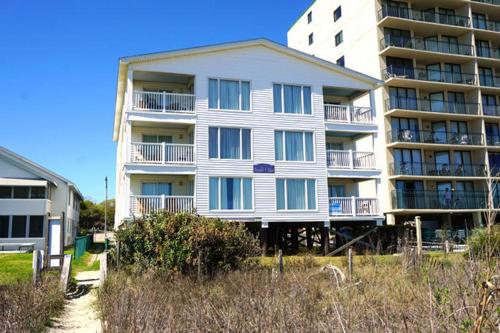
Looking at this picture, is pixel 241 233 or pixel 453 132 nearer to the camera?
pixel 241 233

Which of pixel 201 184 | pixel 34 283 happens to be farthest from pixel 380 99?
pixel 34 283

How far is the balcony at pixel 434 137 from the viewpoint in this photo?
36.4m

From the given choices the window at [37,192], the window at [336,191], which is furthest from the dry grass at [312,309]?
the window at [37,192]

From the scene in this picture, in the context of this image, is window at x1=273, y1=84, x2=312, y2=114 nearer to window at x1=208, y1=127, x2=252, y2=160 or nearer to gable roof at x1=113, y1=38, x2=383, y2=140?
gable roof at x1=113, y1=38, x2=383, y2=140

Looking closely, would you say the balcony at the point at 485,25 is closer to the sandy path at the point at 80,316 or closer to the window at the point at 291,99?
the window at the point at 291,99

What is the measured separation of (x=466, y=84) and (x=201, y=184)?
2580 cm

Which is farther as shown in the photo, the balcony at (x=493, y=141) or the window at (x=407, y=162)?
the balcony at (x=493, y=141)

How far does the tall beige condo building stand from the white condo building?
294 inches

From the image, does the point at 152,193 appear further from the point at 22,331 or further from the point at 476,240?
the point at 22,331

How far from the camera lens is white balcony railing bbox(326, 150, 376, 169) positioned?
1131 inches

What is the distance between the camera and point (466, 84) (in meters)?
39.1

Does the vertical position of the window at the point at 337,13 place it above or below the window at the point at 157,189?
above

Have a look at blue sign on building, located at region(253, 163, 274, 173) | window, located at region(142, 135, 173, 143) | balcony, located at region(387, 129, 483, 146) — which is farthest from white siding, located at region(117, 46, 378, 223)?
balcony, located at region(387, 129, 483, 146)

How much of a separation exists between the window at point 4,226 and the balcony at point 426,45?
3086cm
